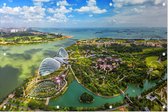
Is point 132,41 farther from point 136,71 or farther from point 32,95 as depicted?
point 32,95

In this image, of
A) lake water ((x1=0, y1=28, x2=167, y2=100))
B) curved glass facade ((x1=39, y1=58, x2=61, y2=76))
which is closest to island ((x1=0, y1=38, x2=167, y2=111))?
curved glass facade ((x1=39, y1=58, x2=61, y2=76))

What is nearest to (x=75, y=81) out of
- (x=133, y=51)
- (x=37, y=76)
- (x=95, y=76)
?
(x=95, y=76)

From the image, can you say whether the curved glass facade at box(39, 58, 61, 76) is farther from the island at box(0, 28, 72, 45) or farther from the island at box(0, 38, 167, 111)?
the island at box(0, 28, 72, 45)

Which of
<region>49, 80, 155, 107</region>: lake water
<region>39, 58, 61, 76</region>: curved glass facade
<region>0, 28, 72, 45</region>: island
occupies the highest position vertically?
<region>0, 28, 72, 45</region>: island

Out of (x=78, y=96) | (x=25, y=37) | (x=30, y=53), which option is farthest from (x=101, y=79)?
(x=25, y=37)

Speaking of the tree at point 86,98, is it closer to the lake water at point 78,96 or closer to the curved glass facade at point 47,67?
the lake water at point 78,96

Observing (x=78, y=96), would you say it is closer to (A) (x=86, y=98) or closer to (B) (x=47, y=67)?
(A) (x=86, y=98)

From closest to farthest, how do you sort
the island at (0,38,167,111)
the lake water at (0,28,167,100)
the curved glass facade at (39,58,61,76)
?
the island at (0,38,167,111), the curved glass facade at (39,58,61,76), the lake water at (0,28,167,100)
